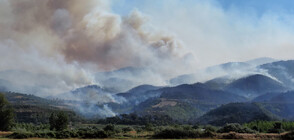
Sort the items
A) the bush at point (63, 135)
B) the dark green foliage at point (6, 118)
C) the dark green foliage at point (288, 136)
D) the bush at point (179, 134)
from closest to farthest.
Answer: the dark green foliage at point (288, 136) → the bush at point (179, 134) → the bush at point (63, 135) → the dark green foliage at point (6, 118)

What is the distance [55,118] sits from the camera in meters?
115

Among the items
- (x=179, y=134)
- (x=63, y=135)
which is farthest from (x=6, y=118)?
(x=179, y=134)

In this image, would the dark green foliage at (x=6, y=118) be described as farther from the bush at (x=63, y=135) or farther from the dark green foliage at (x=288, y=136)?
the dark green foliage at (x=288, y=136)

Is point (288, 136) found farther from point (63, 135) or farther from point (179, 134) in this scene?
point (63, 135)

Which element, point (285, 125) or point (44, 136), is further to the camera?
point (285, 125)

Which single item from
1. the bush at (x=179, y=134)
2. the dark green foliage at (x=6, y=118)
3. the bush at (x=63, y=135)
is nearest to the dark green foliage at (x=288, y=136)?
the bush at (x=179, y=134)

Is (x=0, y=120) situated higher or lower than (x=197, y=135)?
higher

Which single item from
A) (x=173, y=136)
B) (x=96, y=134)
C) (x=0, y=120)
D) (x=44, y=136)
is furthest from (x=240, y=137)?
(x=0, y=120)

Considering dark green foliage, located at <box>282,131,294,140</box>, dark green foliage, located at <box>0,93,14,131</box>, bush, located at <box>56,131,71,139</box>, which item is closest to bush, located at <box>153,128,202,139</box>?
dark green foliage, located at <box>282,131,294,140</box>

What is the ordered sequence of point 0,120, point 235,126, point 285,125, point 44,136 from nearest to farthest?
point 44,136 → point 235,126 → point 0,120 → point 285,125

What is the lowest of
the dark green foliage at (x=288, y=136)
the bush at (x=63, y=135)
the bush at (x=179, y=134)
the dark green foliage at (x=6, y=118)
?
the dark green foliage at (x=288, y=136)

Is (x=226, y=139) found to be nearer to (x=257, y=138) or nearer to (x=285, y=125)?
(x=257, y=138)

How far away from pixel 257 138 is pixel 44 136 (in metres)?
58.9

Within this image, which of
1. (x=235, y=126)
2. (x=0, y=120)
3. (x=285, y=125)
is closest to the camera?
(x=235, y=126)
